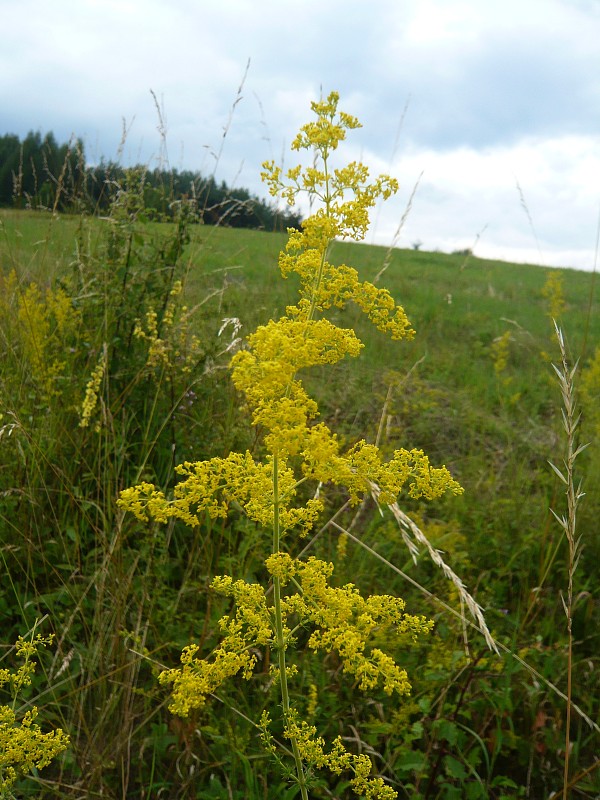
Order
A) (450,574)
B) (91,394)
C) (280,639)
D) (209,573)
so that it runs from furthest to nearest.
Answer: (91,394)
(209,573)
(450,574)
(280,639)

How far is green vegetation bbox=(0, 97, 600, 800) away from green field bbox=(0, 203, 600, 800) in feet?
0.06

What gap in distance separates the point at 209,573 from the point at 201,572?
0.36 feet

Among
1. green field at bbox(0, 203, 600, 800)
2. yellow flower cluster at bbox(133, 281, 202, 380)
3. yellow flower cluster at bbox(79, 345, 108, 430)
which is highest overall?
yellow flower cluster at bbox(133, 281, 202, 380)

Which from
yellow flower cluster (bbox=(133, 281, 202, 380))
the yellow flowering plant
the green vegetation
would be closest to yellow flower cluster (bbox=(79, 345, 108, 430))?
the green vegetation

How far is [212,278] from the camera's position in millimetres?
9609

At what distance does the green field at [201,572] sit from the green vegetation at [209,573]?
2 cm

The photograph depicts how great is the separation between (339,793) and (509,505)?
2.62m

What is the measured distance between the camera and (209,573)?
3168 millimetres

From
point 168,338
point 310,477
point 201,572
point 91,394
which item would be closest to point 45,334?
point 168,338

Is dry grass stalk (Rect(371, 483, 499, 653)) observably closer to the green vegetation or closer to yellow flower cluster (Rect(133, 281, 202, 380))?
the green vegetation

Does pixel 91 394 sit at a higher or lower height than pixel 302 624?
higher

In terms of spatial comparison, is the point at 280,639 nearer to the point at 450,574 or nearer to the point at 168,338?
the point at 450,574

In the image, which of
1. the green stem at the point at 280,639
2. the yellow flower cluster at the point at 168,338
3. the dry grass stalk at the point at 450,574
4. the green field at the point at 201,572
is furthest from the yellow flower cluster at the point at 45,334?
the green stem at the point at 280,639

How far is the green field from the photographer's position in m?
2.65
